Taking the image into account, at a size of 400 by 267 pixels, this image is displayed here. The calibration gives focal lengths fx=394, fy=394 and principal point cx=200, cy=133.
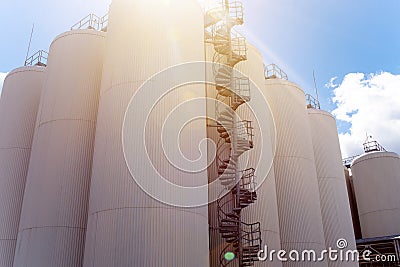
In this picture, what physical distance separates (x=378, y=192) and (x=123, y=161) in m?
28.9

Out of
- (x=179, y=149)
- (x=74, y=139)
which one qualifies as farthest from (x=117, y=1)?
(x=179, y=149)

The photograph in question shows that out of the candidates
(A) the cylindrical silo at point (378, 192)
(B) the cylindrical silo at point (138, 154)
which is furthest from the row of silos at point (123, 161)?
(A) the cylindrical silo at point (378, 192)

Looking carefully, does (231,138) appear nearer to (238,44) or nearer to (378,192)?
(238,44)

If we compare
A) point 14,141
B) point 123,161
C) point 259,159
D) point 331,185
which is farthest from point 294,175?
point 14,141

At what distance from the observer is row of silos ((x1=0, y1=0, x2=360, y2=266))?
16.4 metres

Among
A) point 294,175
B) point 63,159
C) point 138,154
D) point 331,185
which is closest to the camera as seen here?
point 138,154

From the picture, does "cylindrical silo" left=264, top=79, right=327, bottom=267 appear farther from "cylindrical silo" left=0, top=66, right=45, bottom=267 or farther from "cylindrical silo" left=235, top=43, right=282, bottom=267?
"cylindrical silo" left=0, top=66, right=45, bottom=267

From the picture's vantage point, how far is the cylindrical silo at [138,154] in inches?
623

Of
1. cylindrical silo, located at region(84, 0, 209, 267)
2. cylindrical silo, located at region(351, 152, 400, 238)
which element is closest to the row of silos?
cylindrical silo, located at region(84, 0, 209, 267)

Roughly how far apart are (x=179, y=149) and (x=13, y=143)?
14240 millimetres

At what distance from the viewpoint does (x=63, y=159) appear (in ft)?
70.2

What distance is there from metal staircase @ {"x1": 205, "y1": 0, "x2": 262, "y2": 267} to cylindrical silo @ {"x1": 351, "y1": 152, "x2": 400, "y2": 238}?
20.3 metres

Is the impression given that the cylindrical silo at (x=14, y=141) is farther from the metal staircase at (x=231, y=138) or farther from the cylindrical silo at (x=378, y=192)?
the cylindrical silo at (x=378, y=192)

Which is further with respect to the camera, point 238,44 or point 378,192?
point 378,192
